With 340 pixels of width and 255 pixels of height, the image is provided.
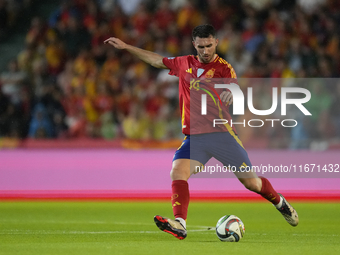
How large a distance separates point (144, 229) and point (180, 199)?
1.44m

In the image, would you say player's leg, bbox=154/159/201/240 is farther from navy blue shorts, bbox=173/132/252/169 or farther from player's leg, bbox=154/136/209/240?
navy blue shorts, bbox=173/132/252/169

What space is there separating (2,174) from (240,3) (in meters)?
7.20

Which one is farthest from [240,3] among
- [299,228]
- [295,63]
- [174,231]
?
[174,231]

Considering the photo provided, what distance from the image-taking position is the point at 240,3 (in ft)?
49.5

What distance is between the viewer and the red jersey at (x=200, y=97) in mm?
6633

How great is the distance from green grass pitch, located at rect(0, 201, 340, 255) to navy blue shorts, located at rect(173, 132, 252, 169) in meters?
0.86

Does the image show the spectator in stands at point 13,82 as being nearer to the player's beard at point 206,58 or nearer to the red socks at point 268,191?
the player's beard at point 206,58

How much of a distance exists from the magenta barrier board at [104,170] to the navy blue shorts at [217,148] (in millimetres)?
5095

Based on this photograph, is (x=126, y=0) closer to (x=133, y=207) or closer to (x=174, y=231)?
(x=133, y=207)

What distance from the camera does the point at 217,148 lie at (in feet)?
21.8

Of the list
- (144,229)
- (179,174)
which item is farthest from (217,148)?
(144,229)

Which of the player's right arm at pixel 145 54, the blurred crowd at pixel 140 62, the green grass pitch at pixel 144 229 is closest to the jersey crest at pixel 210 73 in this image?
the player's right arm at pixel 145 54

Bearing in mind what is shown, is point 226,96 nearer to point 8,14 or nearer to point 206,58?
point 206,58

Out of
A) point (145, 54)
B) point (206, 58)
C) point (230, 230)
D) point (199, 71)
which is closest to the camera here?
point (230, 230)
